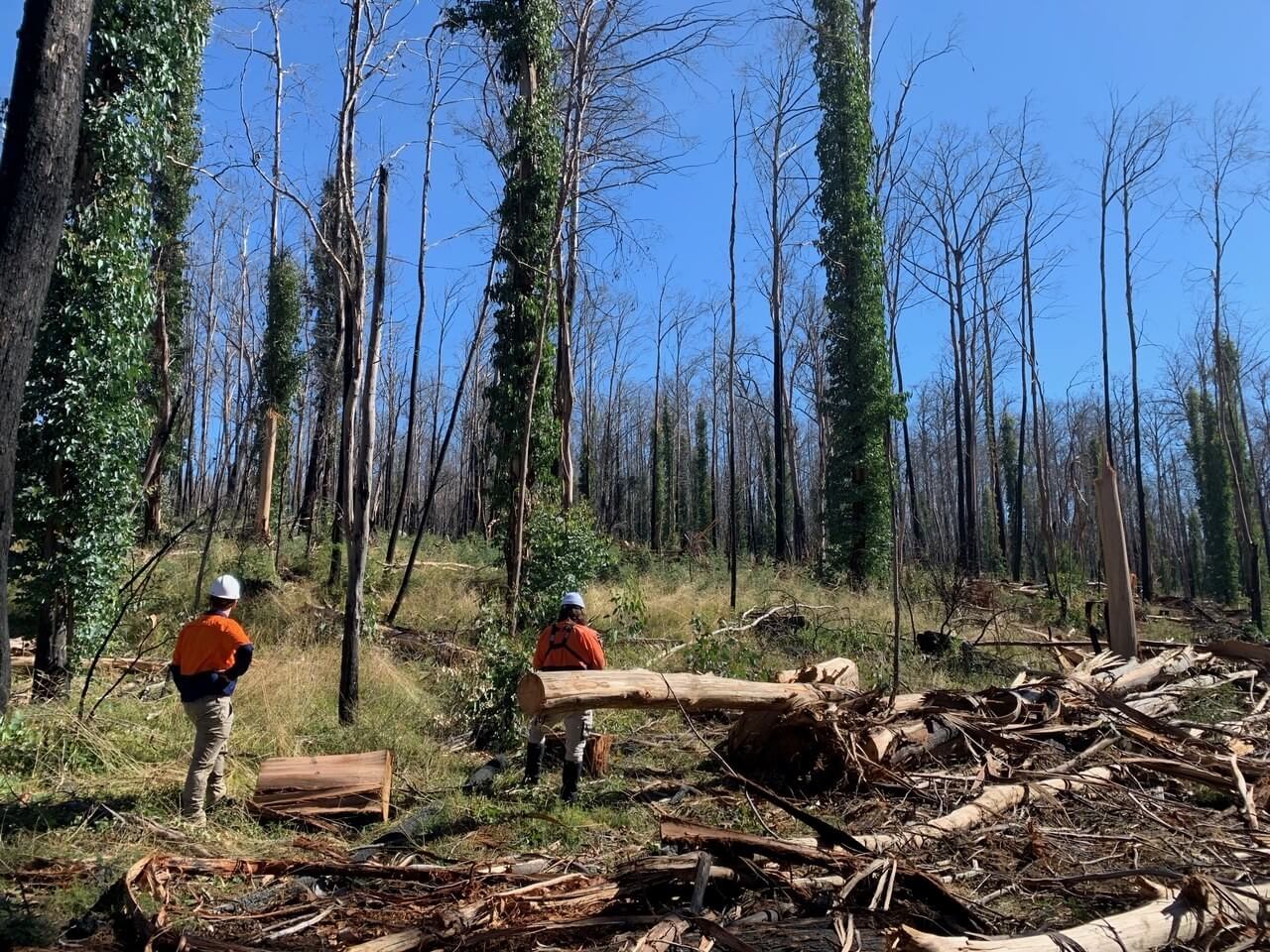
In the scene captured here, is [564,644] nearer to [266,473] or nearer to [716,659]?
[716,659]

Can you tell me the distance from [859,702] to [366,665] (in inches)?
251

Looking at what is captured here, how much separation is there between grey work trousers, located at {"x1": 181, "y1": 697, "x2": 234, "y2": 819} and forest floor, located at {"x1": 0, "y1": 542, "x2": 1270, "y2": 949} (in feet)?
0.67

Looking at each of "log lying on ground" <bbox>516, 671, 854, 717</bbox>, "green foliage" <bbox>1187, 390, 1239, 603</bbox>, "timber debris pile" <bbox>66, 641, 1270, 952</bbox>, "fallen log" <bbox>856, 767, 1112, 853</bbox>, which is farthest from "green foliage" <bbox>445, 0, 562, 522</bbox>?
"green foliage" <bbox>1187, 390, 1239, 603</bbox>

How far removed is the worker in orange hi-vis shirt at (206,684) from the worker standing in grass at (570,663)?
2402mm

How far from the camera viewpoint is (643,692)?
6148mm

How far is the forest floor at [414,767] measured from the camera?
16.6ft

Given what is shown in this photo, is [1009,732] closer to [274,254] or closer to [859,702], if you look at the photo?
[859,702]

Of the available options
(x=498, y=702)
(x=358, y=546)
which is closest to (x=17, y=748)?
(x=358, y=546)

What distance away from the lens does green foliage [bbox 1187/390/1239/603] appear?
34.6 meters

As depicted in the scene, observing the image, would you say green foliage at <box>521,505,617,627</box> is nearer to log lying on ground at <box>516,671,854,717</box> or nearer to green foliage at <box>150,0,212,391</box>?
log lying on ground at <box>516,671,854,717</box>

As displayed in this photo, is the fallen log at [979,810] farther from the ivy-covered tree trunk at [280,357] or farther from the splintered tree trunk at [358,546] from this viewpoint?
the ivy-covered tree trunk at [280,357]

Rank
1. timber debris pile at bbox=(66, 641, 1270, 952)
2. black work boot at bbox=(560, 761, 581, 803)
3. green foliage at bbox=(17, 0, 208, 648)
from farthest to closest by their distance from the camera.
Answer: green foliage at bbox=(17, 0, 208, 648), black work boot at bbox=(560, 761, 581, 803), timber debris pile at bbox=(66, 641, 1270, 952)

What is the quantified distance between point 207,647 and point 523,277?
9.49m

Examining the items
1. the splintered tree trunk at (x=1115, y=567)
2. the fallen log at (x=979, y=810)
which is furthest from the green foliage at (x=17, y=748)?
the splintered tree trunk at (x=1115, y=567)
